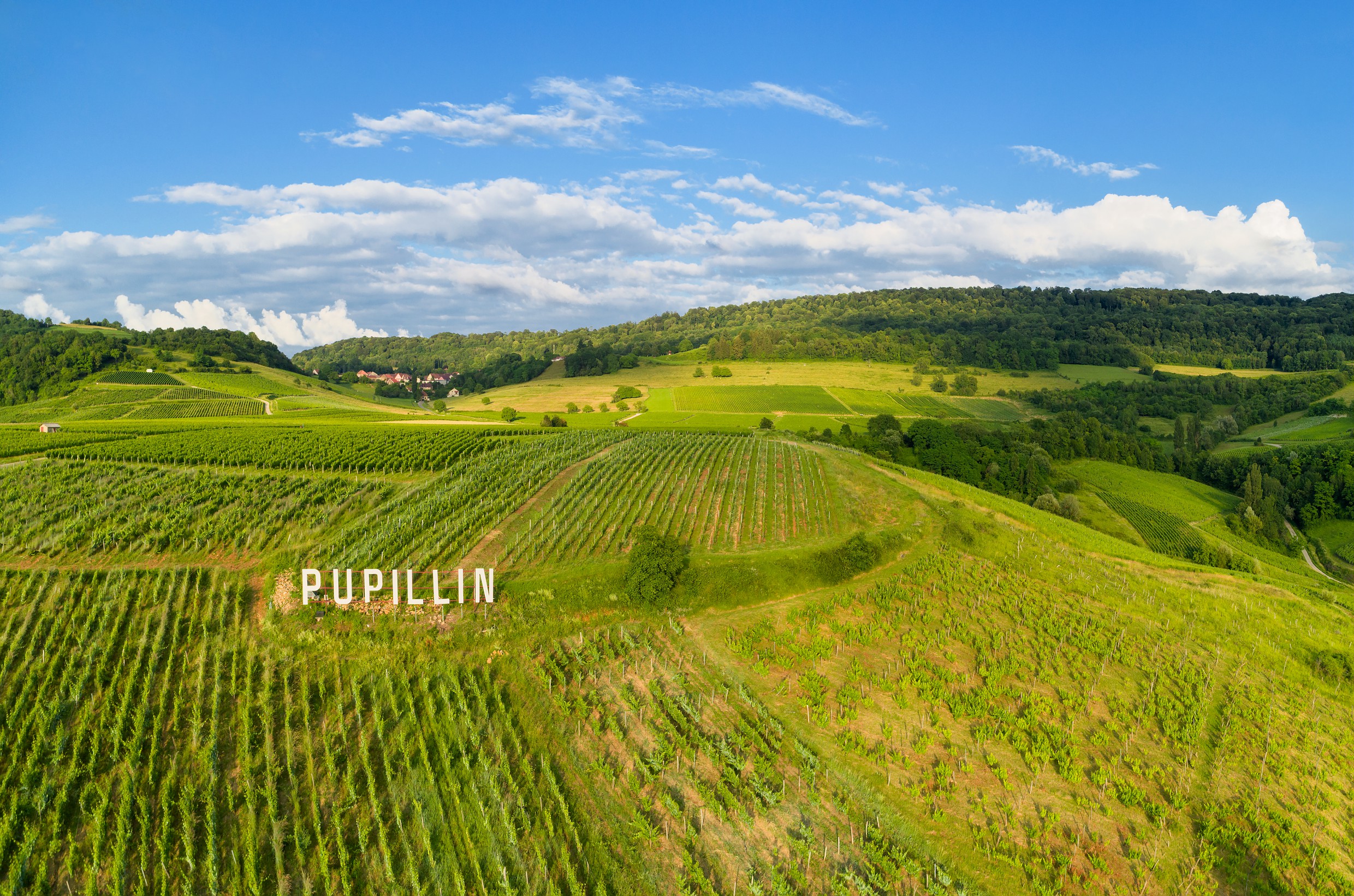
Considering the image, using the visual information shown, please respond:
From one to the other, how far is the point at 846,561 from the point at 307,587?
31.6 m

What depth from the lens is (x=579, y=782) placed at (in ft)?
72.8

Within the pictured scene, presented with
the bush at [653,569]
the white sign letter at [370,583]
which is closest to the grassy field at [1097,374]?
the bush at [653,569]

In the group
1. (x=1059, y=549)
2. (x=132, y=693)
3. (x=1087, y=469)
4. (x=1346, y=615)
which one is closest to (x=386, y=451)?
(x=132, y=693)

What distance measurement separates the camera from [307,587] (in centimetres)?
3344

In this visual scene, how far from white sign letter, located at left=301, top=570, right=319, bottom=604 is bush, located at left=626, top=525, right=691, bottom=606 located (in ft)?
54.4

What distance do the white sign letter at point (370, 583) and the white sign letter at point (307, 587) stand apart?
224cm

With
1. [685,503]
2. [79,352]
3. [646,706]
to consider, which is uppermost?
[79,352]

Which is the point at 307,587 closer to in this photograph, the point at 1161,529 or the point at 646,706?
the point at 646,706

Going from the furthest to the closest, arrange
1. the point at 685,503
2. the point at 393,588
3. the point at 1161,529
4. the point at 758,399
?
the point at 758,399
the point at 1161,529
the point at 685,503
the point at 393,588

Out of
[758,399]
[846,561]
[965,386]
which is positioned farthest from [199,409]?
[965,386]

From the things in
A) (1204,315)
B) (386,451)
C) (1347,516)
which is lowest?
(1347,516)

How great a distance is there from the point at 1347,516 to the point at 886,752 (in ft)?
309

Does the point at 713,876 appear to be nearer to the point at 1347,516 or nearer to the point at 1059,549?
the point at 1059,549

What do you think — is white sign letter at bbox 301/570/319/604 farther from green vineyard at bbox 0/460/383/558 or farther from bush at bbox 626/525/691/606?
bush at bbox 626/525/691/606
